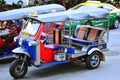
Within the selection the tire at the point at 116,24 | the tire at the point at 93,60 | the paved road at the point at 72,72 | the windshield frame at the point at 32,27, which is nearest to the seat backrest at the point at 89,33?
the tire at the point at 93,60

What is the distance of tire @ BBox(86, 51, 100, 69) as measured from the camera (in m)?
10.1

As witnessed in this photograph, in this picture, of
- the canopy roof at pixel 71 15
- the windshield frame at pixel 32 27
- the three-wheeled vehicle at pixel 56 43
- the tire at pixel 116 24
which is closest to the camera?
the three-wheeled vehicle at pixel 56 43

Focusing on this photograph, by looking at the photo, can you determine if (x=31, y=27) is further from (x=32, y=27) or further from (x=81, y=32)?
(x=81, y=32)

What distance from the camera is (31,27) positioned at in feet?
32.5

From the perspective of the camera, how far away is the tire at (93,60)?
1015 centimetres

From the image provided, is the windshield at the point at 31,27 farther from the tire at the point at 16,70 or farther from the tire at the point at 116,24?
the tire at the point at 116,24

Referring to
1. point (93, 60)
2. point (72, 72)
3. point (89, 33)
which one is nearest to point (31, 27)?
point (72, 72)

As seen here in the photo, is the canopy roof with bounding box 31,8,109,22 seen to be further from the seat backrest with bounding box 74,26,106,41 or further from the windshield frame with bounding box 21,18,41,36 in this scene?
the seat backrest with bounding box 74,26,106,41

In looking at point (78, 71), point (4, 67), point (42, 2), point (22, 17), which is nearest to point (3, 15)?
point (22, 17)

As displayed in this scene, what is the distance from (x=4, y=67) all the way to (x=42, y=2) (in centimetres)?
1750

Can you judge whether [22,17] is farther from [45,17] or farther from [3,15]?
[45,17]

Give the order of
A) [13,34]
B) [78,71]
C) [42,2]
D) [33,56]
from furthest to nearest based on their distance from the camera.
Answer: [42,2] → [13,34] → [78,71] → [33,56]

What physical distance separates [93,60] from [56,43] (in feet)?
4.02

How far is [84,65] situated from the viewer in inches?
424
